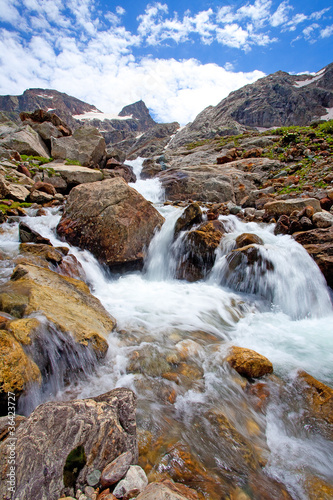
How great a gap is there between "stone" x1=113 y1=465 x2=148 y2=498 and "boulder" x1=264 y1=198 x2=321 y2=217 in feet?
30.7

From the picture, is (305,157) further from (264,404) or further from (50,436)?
(50,436)

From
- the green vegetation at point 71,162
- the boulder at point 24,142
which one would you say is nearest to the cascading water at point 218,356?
the green vegetation at point 71,162

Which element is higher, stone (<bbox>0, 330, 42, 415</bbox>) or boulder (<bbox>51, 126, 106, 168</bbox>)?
boulder (<bbox>51, 126, 106, 168</bbox>)

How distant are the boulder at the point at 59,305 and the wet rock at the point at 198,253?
4107mm

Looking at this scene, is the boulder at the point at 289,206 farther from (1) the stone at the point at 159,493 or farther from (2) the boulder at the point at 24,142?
(2) the boulder at the point at 24,142

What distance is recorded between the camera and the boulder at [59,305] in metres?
3.21

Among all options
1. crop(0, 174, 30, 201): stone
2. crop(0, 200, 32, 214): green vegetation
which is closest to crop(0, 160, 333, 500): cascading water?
crop(0, 200, 32, 214): green vegetation

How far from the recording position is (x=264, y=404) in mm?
3148

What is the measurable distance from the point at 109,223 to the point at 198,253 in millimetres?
3306

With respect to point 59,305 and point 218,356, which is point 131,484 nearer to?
point 218,356

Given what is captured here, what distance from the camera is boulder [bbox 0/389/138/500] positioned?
1.43 m

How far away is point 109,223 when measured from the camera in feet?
25.1

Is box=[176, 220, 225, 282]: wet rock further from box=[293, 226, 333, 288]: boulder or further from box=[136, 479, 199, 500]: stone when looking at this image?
box=[136, 479, 199, 500]: stone

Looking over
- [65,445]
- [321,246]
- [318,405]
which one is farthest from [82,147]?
[318,405]
